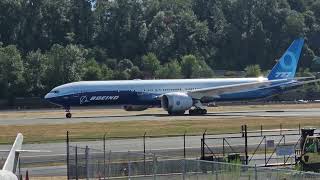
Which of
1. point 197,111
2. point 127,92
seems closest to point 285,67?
point 197,111

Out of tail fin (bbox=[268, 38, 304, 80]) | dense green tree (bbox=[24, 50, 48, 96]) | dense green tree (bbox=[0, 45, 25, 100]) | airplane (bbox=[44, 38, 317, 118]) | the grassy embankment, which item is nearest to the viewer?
the grassy embankment

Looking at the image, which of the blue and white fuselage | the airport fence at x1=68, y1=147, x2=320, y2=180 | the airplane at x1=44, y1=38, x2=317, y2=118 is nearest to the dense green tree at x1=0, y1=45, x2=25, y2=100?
the airplane at x1=44, y1=38, x2=317, y2=118

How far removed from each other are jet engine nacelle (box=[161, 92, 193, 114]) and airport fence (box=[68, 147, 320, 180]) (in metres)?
48.5

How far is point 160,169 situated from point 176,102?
178ft

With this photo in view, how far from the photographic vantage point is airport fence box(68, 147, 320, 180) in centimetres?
2623

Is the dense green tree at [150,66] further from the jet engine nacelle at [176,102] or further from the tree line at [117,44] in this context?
the jet engine nacelle at [176,102]

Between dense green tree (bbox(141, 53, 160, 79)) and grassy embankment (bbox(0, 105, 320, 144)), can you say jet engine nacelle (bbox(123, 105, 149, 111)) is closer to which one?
grassy embankment (bbox(0, 105, 320, 144))

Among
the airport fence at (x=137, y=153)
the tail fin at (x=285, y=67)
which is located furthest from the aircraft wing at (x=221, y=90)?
the airport fence at (x=137, y=153)

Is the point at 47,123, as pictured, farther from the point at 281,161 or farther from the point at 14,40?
the point at 14,40

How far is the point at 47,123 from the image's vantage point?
73000 millimetres

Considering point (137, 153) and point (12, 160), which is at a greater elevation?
point (12, 160)

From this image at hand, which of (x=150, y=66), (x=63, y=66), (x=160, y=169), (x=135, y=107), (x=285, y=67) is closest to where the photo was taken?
(x=160, y=169)

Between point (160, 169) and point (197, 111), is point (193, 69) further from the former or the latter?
point (160, 169)

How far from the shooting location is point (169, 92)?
297ft
